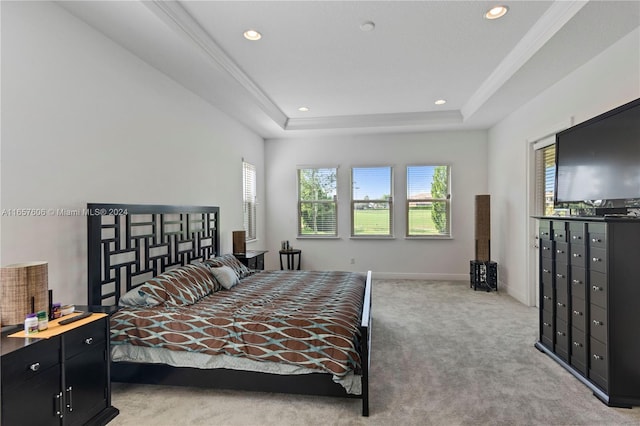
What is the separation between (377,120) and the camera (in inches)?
224

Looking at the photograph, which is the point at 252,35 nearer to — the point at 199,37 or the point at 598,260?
the point at 199,37

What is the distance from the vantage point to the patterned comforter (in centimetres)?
221

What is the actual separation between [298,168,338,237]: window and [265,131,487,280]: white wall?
121 mm

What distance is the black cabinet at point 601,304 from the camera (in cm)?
223

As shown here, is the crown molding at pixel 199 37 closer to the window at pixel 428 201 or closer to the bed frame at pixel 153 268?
the bed frame at pixel 153 268

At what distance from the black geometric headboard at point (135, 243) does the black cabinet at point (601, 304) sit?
3.66 metres

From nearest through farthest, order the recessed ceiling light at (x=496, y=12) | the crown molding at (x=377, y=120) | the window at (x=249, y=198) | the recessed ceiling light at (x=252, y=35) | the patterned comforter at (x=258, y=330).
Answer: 1. the patterned comforter at (x=258, y=330)
2. the recessed ceiling light at (x=496, y=12)
3. the recessed ceiling light at (x=252, y=35)
4. the crown molding at (x=377, y=120)
5. the window at (x=249, y=198)

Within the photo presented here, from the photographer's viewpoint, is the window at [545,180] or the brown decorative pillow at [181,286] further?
the window at [545,180]

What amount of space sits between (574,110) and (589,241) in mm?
1727

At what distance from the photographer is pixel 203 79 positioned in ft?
11.7

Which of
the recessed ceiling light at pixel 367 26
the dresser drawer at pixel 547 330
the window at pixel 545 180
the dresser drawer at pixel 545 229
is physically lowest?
the dresser drawer at pixel 547 330

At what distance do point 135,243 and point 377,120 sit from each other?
4247 mm

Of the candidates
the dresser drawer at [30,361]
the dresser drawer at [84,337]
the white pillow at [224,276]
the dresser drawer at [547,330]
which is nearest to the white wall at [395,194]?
the dresser drawer at [547,330]

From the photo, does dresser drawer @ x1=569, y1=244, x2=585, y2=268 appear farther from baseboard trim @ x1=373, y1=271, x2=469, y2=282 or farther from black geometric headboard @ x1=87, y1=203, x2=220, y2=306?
black geometric headboard @ x1=87, y1=203, x2=220, y2=306
